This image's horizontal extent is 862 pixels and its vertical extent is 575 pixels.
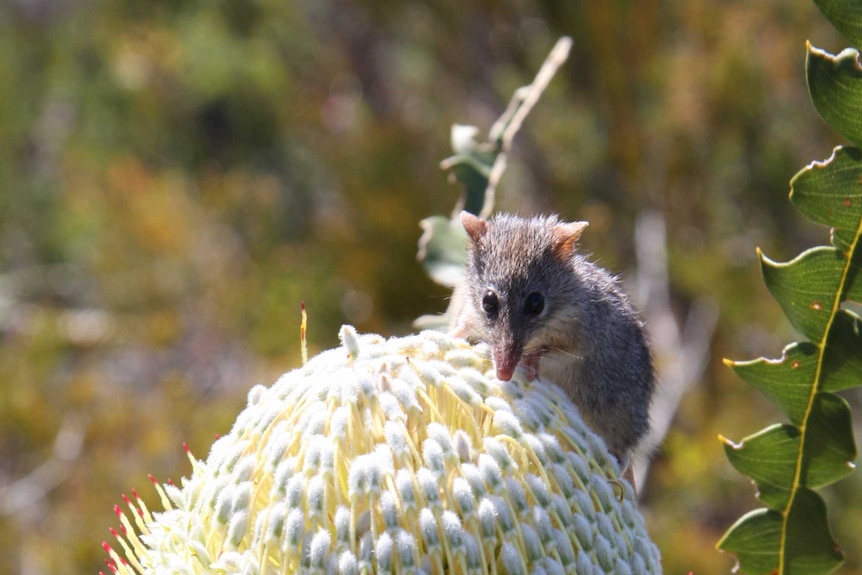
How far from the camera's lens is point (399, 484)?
163 centimetres

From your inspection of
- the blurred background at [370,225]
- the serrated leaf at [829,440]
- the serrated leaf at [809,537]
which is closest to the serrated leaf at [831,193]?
the serrated leaf at [829,440]

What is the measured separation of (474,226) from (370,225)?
3.49 meters

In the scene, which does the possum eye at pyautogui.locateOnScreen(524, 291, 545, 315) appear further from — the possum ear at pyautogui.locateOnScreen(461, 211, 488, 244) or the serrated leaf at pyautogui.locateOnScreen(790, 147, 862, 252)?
the serrated leaf at pyautogui.locateOnScreen(790, 147, 862, 252)

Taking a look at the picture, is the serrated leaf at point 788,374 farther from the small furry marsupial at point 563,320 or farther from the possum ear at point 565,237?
the possum ear at point 565,237

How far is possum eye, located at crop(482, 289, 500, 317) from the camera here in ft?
7.78

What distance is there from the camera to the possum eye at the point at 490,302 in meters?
2.37

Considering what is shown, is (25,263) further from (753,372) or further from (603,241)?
(753,372)

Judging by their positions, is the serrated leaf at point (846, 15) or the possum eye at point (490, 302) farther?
the possum eye at point (490, 302)

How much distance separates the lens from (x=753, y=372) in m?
1.83

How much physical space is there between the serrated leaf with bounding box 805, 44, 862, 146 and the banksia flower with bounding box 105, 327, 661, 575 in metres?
0.72

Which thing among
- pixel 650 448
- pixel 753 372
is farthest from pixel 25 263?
pixel 753 372

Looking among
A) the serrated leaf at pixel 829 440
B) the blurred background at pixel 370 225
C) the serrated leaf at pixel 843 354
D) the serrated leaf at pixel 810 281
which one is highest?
the blurred background at pixel 370 225

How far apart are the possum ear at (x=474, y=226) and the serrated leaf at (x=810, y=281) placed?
0.87 metres

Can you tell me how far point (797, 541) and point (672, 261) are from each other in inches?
161
